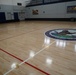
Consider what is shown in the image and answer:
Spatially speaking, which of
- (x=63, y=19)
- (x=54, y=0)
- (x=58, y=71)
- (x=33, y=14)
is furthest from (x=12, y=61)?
(x=33, y=14)

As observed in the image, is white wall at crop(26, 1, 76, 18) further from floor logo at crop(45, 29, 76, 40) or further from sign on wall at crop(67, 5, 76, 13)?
floor logo at crop(45, 29, 76, 40)

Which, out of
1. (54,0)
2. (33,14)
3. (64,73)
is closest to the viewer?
(64,73)

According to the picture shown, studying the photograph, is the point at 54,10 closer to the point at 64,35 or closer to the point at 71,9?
the point at 71,9

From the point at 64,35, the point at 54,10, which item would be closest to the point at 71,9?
the point at 54,10

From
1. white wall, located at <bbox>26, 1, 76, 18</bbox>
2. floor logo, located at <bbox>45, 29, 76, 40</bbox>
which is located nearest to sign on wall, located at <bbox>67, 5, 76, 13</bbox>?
white wall, located at <bbox>26, 1, 76, 18</bbox>

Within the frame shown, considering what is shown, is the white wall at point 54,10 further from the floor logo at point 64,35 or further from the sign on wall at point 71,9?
the floor logo at point 64,35

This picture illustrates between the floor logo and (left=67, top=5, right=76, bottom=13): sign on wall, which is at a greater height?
(left=67, top=5, right=76, bottom=13): sign on wall

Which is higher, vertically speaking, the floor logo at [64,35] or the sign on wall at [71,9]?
the sign on wall at [71,9]

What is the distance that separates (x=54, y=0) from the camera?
1216cm

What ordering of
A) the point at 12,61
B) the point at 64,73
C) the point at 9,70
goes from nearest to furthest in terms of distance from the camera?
the point at 64,73
the point at 9,70
the point at 12,61

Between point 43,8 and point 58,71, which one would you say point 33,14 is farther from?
point 58,71

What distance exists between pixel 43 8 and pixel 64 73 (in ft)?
40.6

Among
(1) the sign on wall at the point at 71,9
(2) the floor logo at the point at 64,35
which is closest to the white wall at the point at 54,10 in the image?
(1) the sign on wall at the point at 71,9

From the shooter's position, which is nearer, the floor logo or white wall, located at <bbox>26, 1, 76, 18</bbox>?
the floor logo
